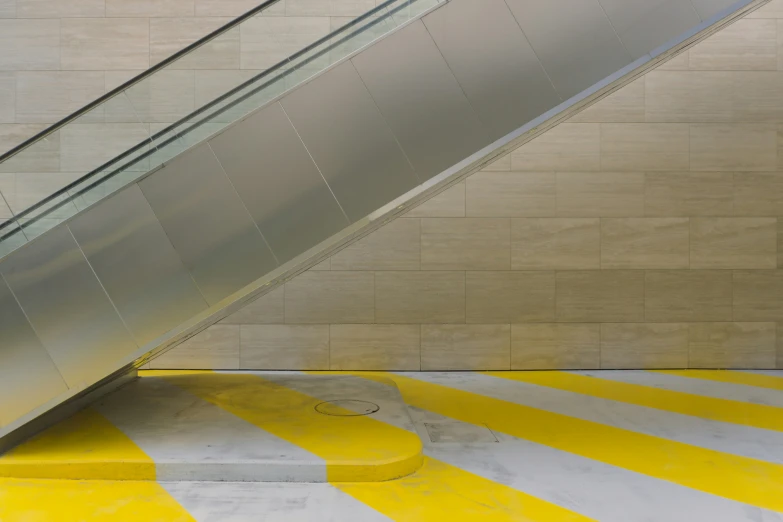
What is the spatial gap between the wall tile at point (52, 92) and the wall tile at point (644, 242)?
8515 millimetres

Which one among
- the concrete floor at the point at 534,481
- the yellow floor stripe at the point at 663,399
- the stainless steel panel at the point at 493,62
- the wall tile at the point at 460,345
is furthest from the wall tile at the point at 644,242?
the stainless steel panel at the point at 493,62

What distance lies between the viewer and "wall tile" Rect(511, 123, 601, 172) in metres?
8.85

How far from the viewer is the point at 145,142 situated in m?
5.14

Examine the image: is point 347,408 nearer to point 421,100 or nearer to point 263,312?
point 263,312

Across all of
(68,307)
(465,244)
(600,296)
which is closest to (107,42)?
(68,307)

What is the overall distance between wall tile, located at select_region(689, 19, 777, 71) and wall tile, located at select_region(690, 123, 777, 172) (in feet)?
3.13

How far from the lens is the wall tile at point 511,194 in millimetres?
8852

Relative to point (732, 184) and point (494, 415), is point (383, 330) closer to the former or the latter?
point (494, 415)

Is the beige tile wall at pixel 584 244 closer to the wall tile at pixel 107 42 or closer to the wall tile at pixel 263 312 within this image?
the wall tile at pixel 263 312

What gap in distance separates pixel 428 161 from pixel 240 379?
4499 mm

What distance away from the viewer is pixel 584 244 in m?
8.85

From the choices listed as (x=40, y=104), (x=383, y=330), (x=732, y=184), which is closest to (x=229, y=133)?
(x=383, y=330)

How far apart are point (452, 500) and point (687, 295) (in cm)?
645

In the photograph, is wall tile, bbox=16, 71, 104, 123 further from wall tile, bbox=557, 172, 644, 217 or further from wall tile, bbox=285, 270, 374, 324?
wall tile, bbox=557, 172, 644, 217
